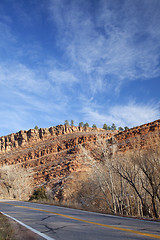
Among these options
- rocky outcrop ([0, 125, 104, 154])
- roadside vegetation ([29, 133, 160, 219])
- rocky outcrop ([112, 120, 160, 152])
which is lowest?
roadside vegetation ([29, 133, 160, 219])

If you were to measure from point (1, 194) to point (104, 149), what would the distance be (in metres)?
32.0

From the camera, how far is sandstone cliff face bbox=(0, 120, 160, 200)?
21747 millimetres

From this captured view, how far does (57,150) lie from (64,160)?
→ 18.8 m

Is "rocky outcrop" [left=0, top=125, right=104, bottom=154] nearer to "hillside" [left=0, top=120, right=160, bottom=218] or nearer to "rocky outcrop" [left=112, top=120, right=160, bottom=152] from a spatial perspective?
"hillside" [left=0, top=120, right=160, bottom=218]

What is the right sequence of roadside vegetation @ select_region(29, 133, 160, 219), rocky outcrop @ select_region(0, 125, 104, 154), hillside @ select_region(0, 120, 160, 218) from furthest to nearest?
rocky outcrop @ select_region(0, 125, 104, 154), hillside @ select_region(0, 120, 160, 218), roadside vegetation @ select_region(29, 133, 160, 219)

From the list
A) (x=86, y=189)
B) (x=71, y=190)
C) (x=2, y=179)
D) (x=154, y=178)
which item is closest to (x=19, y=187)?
(x=2, y=179)

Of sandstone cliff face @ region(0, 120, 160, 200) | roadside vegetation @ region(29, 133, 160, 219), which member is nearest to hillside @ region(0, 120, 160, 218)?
sandstone cliff face @ region(0, 120, 160, 200)

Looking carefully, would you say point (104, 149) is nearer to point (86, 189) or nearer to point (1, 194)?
point (86, 189)

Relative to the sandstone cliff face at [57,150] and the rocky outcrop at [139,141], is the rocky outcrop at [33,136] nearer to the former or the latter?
the sandstone cliff face at [57,150]

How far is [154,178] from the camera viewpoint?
1266 cm

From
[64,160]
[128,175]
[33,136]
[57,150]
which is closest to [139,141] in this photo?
[128,175]

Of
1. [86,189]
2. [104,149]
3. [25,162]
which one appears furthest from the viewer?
[25,162]

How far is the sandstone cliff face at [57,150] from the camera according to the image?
856 inches

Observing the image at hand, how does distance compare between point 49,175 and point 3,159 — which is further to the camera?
point 3,159
